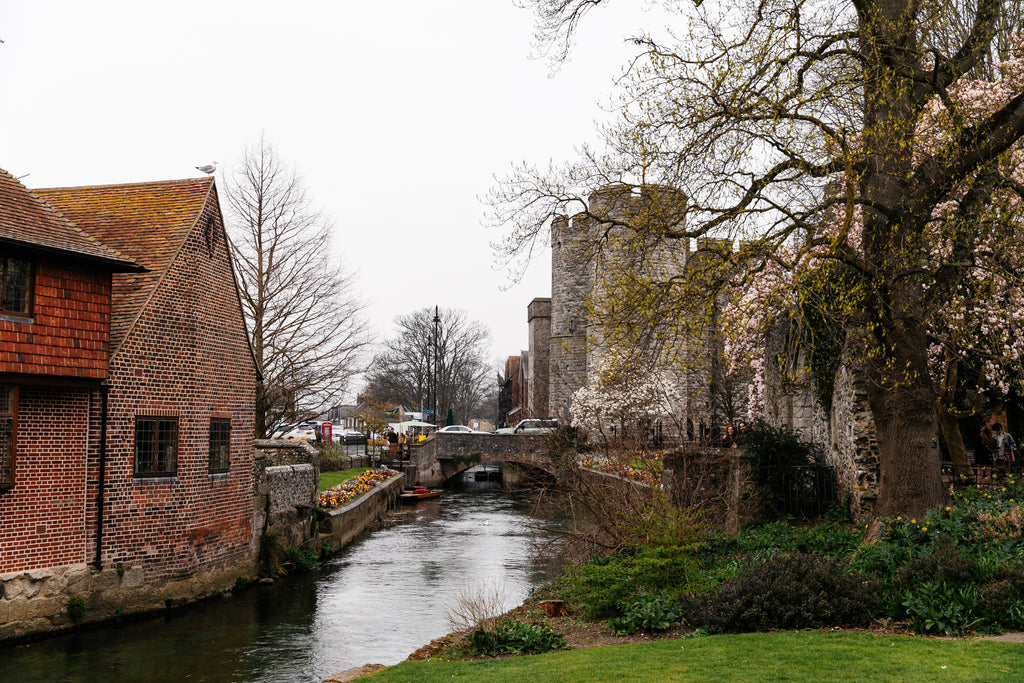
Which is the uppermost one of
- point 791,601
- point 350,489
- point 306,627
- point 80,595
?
point 791,601

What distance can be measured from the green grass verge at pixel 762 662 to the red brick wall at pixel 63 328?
8.82 m

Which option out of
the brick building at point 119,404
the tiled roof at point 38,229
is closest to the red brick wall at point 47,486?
the brick building at point 119,404

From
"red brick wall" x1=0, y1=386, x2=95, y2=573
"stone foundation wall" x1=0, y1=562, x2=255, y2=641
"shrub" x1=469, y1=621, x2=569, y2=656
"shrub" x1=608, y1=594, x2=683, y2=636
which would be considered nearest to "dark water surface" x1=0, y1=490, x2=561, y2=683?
"stone foundation wall" x1=0, y1=562, x2=255, y2=641

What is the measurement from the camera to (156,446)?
16469 millimetres

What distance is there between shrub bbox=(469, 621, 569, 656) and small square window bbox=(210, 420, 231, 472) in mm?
9874

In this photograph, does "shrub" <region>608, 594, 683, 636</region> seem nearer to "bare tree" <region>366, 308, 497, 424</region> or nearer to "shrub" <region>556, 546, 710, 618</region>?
"shrub" <region>556, 546, 710, 618</region>

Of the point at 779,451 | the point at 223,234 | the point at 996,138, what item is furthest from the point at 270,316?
the point at 996,138

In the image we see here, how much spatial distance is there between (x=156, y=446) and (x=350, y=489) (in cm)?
1421

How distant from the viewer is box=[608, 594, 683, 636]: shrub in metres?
10.4

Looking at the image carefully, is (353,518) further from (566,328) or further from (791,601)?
(566,328)

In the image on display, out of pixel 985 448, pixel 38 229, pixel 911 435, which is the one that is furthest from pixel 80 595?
pixel 985 448

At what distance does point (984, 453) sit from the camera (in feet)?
74.4

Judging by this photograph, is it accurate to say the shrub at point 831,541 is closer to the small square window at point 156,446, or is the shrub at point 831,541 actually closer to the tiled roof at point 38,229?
the small square window at point 156,446

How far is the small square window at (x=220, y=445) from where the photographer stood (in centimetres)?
1800
